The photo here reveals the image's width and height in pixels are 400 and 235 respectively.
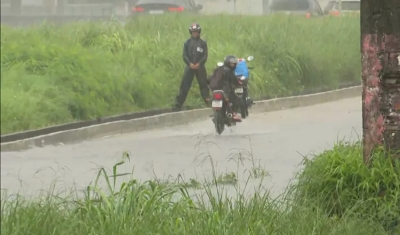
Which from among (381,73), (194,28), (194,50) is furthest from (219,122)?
(381,73)

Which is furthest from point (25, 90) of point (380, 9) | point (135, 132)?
point (380, 9)

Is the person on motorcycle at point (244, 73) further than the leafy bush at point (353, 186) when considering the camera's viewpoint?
Yes

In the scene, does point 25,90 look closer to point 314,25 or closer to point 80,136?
point 80,136

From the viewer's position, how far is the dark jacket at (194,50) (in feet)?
16.0

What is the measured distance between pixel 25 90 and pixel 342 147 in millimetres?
2519

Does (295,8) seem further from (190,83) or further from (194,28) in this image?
(190,83)

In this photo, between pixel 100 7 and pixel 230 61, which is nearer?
pixel 230 61

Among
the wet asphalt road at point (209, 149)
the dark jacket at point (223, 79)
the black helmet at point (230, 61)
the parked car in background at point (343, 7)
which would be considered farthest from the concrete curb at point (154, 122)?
the parked car in background at point (343, 7)

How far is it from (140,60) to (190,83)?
56 cm

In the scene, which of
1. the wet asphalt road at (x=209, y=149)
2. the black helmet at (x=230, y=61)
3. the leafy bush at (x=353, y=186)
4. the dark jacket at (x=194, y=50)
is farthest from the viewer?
the dark jacket at (x=194, y=50)

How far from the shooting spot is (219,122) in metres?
4.82

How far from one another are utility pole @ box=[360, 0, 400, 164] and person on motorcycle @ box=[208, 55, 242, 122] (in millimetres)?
871

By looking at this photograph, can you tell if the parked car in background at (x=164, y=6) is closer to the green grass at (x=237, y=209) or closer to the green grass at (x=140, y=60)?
the green grass at (x=140, y=60)

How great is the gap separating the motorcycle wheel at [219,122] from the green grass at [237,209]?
585 millimetres
